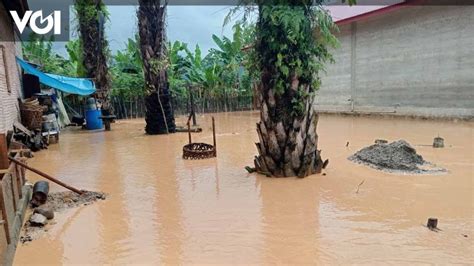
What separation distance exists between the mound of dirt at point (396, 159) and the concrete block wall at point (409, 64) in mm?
5718

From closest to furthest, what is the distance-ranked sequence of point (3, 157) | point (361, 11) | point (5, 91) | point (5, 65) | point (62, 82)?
point (3, 157) → point (5, 91) → point (5, 65) → point (62, 82) → point (361, 11)

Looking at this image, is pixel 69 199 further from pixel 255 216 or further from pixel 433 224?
pixel 433 224

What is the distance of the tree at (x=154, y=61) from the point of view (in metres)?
13.1

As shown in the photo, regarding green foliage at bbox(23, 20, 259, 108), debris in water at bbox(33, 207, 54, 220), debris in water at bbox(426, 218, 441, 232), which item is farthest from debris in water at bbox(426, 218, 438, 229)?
green foliage at bbox(23, 20, 259, 108)

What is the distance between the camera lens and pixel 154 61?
42.7ft

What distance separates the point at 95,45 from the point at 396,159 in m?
13.6

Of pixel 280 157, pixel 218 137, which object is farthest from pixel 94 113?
pixel 280 157

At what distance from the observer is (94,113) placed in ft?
50.7

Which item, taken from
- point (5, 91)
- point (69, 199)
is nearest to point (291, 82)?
point (69, 199)

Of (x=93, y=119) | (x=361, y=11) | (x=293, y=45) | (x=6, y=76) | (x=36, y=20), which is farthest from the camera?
(x=361, y=11)

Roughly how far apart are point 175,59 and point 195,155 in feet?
50.6

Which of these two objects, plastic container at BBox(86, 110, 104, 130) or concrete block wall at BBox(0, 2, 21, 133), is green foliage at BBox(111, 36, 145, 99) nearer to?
plastic container at BBox(86, 110, 104, 130)

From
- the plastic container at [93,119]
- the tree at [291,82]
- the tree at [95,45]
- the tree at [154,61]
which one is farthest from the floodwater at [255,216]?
the tree at [95,45]

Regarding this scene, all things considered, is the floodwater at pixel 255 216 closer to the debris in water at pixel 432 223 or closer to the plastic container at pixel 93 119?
the debris in water at pixel 432 223
